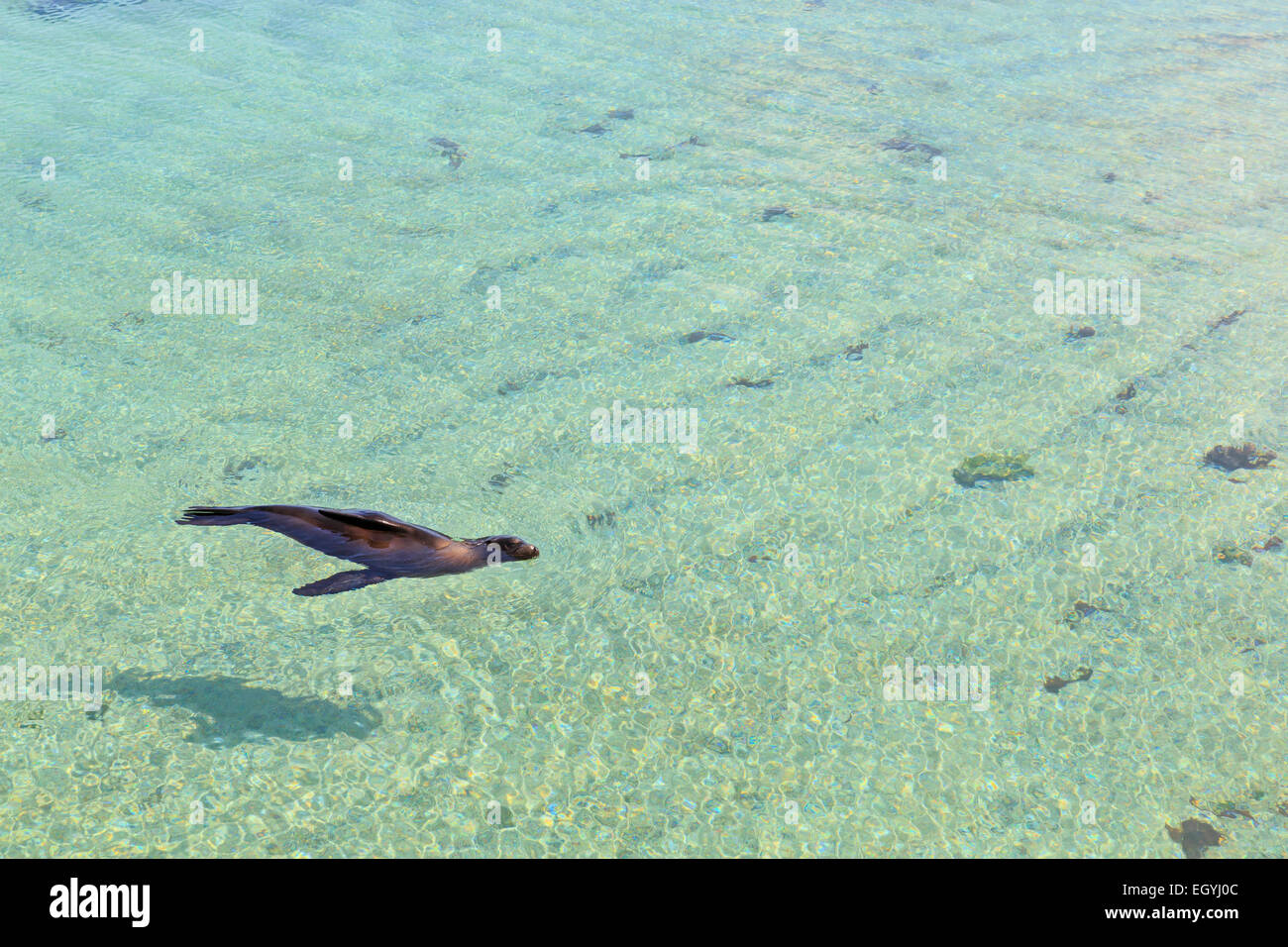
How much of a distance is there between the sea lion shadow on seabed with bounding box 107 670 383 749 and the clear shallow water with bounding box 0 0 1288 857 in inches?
0.8

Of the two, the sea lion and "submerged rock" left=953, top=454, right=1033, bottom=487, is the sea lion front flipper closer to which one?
the sea lion

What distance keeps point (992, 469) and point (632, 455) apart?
84.1 inches

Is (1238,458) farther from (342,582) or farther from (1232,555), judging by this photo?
(342,582)

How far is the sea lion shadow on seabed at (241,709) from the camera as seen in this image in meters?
4.28

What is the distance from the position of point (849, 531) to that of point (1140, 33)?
10.7 metres

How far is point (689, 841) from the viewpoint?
4.03m

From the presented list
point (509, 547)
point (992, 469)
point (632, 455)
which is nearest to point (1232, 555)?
point (992, 469)

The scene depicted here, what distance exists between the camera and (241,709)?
14.3ft

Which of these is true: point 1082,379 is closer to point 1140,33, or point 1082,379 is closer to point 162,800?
point 162,800

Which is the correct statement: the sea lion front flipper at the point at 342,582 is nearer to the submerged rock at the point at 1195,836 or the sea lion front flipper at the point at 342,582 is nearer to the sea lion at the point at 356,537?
the sea lion at the point at 356,537

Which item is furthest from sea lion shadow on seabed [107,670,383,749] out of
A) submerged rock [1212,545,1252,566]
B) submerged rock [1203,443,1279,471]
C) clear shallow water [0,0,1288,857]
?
submerged rock [1203,443,1279,471]

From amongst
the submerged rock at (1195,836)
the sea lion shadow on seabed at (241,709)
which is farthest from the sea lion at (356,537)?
the submerged rock at (1195,836)

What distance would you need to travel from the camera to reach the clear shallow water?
13.9ft

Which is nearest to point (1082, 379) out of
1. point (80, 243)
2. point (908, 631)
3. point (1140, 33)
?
point (908, 631)
